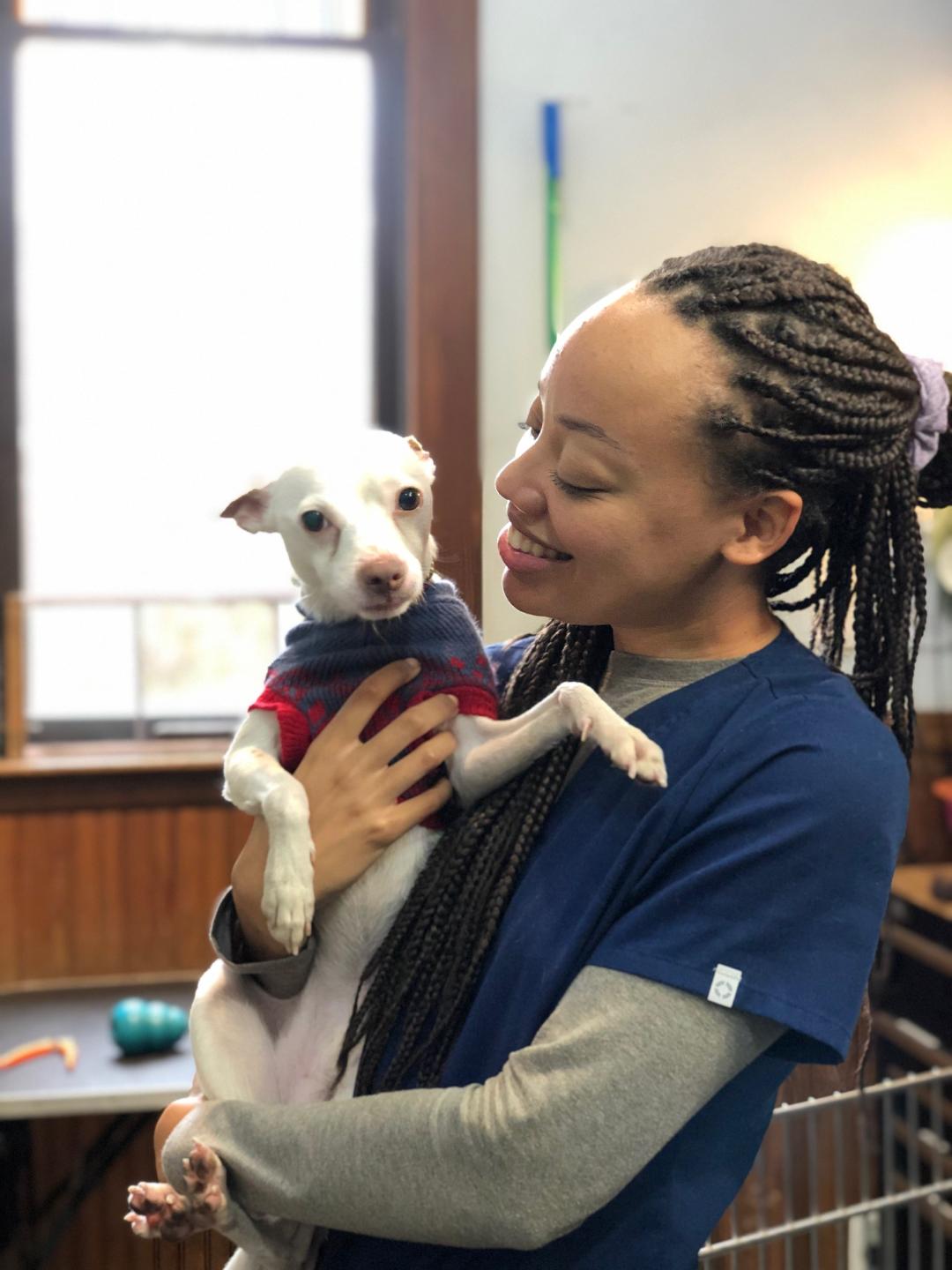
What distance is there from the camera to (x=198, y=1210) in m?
0.73

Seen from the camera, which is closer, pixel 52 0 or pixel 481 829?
pixel 481 829

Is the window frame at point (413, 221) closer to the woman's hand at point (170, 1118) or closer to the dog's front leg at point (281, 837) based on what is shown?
the dog's front leg at point (281, 837)

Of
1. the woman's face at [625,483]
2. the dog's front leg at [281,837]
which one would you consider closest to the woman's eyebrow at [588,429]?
the woman's face at [625,483]

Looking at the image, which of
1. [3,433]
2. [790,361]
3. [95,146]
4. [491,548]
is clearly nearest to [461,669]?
[491,548]

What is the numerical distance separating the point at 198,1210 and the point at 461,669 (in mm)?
408

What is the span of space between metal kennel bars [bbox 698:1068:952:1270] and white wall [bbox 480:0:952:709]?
1052 millimetres

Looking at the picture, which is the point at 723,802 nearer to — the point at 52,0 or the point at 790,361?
the point at 790,361

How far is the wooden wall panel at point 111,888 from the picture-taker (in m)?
2.11

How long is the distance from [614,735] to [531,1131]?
0.24 metres

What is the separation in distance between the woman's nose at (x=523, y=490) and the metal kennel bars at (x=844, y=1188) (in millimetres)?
648

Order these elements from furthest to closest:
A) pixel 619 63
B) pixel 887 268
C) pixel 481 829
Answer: pixel 619 63, pixel 887 268, pixel 481 829

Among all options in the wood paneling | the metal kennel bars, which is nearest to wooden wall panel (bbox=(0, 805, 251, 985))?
the wood paneling

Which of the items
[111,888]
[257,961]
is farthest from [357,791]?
[111,888]

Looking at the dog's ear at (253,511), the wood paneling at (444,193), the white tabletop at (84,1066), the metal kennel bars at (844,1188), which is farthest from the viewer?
the wood paneling at (444,193)
